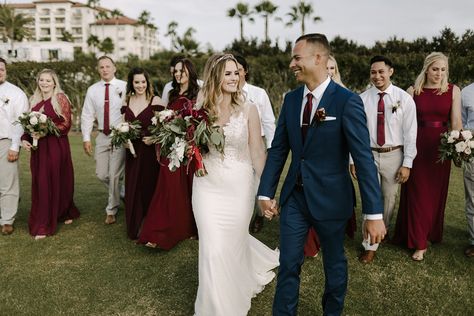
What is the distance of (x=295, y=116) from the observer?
3.86 m

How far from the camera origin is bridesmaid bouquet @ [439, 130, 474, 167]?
5602 millimetres

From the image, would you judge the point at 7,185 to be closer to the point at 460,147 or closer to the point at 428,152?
the point at 428,152

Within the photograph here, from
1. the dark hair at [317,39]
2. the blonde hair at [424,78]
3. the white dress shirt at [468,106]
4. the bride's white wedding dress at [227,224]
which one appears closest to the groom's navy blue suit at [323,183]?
the dark hair at [317,39]

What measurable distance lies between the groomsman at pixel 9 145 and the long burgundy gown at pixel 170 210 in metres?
2.61

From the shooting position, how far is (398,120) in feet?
19.4

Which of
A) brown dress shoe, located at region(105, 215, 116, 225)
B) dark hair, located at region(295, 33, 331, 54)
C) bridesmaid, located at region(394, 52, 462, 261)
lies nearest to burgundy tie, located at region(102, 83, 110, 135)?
brown dress shoe, located at region(105, 215, 116, 225)

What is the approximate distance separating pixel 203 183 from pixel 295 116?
4.25 feet

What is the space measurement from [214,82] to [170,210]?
245 cm

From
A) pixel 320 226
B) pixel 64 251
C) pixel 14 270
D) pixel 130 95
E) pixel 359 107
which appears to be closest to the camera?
pixel 359 107

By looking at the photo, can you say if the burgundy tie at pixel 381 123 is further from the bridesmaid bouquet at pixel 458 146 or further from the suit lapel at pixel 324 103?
the suit lapel at pixel 324 103

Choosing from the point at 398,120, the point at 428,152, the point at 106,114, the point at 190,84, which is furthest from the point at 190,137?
the point at 106,114

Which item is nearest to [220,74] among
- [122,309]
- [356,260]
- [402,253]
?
[122,309]

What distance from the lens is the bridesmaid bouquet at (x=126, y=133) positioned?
6.88 meters

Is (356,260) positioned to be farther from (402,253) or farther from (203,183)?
(203,183)
